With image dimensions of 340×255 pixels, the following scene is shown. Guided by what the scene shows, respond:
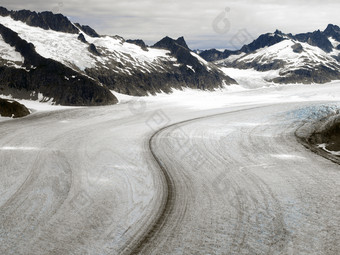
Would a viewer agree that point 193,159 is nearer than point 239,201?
No

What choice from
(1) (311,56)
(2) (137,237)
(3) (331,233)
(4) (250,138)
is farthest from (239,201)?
(1) (311,56)

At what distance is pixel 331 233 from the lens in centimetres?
593

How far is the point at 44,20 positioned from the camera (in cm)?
9706

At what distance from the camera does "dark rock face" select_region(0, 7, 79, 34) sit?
317ft

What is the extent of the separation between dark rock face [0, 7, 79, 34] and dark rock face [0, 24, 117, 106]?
147 ft

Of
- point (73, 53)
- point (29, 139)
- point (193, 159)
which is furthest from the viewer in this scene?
point (73, 53)

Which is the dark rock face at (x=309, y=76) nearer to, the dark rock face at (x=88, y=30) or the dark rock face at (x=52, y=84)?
the dark rock face at (x=88, y=30)

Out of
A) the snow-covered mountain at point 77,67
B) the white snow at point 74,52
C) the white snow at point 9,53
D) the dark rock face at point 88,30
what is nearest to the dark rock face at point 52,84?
the snow-covered mountain at point 77,67

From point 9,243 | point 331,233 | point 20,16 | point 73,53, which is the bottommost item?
point 9,243

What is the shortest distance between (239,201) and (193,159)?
418cm

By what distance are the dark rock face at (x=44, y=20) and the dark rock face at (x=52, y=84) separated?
147ft

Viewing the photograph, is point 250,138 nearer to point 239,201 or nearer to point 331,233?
point 239,201

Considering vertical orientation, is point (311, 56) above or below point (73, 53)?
above

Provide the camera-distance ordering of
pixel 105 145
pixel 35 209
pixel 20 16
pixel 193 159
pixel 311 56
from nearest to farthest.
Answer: pixel 35 209, pixel 193 159, pixel 105 145, pixel 20 16, pixel 311 56
